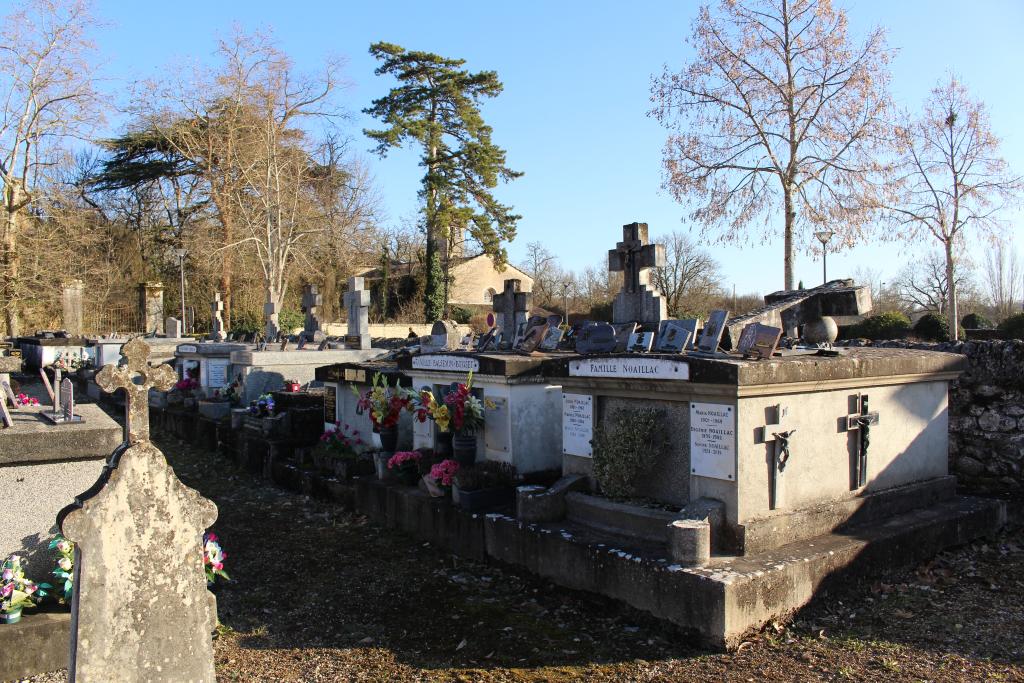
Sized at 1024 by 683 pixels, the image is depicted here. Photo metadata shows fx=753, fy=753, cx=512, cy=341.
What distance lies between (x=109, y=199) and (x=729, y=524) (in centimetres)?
3902

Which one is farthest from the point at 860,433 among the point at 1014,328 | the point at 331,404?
the point at 1014,328

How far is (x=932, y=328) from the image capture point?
22234mm

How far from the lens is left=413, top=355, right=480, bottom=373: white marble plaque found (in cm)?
746

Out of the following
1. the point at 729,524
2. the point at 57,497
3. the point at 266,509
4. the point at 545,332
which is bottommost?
the point at 266,509

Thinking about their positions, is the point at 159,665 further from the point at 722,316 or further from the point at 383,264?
the point at 383,264

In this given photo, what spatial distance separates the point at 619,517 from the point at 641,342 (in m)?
1.73

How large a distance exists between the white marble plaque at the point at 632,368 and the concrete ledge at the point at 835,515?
1123mm

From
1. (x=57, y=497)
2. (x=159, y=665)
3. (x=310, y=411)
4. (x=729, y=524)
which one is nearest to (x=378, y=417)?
(x=310, y=411)

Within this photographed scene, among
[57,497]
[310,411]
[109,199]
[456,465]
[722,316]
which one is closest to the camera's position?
[57,497]

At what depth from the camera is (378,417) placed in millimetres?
8094

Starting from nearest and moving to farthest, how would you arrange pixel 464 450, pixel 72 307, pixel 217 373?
pixel 464 450
pixel 217 373
pixel 72 307

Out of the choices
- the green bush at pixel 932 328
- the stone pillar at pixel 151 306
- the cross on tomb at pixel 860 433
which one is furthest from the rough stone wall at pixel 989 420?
the stone pillar at pixel 151 306

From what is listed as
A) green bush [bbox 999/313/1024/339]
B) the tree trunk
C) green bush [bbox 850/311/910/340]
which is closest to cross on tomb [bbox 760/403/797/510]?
the tree trunk

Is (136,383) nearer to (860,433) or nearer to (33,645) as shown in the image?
(33,645)
